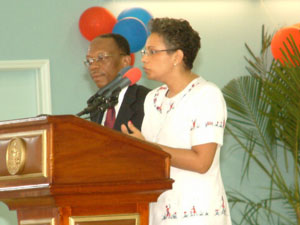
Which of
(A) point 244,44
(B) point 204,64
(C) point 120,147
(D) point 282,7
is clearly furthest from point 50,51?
(C) point 120,147

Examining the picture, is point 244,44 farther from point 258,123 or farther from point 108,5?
point 108,5

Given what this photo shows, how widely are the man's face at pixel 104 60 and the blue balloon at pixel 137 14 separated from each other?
1448 mm

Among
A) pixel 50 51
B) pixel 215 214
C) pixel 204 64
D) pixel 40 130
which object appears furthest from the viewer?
pixel 204 64

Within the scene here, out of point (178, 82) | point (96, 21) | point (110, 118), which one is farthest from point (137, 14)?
point (178, 82)

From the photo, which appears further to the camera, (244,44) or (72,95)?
(244,44)

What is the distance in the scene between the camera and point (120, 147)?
2.24 meters

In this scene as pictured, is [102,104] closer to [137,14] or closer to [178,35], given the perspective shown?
[178,35]

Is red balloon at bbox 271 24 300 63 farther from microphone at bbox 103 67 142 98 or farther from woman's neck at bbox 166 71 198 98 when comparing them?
microphone at bbox 103 67 142 98

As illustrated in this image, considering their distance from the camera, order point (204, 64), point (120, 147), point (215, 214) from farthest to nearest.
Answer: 1. point (204, 64)
2. point (215, 214)
3. point (120, 147)

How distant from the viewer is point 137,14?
5.65m

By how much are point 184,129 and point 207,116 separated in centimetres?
12

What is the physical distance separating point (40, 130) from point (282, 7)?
4.79 metres

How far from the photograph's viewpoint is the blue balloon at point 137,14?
5.64 m

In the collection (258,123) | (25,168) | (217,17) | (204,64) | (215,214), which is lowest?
(215,214)
